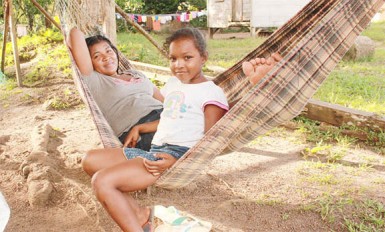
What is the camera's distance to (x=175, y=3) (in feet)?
43.2

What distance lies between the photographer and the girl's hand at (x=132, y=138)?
2271mm

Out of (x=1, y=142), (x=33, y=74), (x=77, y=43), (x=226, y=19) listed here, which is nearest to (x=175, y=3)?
(x=226, y=19)

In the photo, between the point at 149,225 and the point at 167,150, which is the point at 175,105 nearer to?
the point at 167,150

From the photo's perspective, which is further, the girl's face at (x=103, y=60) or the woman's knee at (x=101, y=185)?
the girl's face at (x=103, y=60)

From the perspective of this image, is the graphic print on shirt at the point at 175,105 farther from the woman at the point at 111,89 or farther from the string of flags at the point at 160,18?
the string of flags at the point at 160,18

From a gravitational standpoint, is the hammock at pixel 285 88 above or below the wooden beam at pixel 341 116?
above

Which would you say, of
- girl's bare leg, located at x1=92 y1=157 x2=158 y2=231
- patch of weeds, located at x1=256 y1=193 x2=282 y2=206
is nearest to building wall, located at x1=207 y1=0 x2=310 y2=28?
patch of weeds, located at x1=256 y1=193 x2=282 y2=206

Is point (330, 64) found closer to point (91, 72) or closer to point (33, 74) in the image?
point (91, 72)

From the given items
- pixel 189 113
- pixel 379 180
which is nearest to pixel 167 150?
pixel 189 113

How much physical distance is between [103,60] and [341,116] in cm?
196

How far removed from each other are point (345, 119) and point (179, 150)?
2019mm

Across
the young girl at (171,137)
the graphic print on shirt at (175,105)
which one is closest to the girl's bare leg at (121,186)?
the young girl at (171,137)

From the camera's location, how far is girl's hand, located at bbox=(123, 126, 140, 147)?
227 centimetres

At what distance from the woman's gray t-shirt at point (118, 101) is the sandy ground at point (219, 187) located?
509 millimetres
